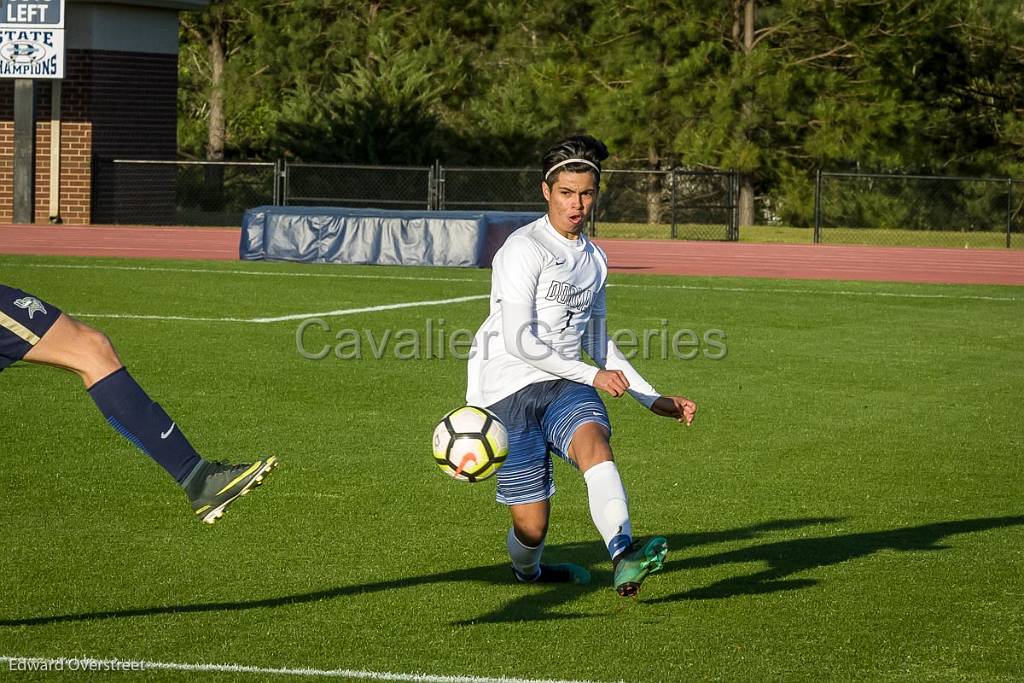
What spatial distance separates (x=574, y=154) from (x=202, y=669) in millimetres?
2477

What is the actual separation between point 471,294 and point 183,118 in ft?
131

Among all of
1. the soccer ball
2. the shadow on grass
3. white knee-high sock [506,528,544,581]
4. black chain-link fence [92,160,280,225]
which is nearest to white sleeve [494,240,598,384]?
the soccer ball

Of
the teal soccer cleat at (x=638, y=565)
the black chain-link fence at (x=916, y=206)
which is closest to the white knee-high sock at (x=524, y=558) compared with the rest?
the teal soccer cleat at (x=638, y=565)

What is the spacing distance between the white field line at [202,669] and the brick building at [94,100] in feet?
99.3

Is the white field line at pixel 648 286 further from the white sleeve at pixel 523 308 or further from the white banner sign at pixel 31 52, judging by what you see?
the white sleeve at pixel 523 308

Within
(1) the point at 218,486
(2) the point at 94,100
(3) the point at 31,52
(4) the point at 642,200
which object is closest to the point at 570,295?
(1) the point at 218,486

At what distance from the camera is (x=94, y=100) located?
34.2 meters

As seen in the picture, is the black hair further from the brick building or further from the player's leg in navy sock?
the brick building

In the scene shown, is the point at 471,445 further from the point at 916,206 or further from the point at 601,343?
the point at 916,206

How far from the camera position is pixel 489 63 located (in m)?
51.2

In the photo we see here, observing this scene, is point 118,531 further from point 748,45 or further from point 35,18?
point 748,45

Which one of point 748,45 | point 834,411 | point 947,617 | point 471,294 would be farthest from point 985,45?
point 947,617

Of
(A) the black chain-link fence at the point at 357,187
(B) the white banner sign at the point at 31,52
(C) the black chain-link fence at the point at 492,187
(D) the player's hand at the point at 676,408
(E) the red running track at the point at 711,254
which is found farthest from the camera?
(C) the black chain-link fence at the point at 492,187

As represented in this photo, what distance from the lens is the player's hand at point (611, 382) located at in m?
5.77
